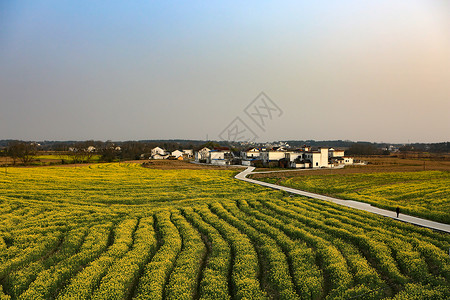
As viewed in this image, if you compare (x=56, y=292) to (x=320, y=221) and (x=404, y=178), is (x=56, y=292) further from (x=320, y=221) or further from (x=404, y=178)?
(x=404, y=178)

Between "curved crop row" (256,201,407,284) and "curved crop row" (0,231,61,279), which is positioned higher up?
"curved crop row" (256,201,407,284)

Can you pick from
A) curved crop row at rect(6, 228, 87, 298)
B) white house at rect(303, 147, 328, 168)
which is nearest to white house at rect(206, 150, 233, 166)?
white house at rect(303, 147, 328, 168)

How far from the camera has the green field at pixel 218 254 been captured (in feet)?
40.9

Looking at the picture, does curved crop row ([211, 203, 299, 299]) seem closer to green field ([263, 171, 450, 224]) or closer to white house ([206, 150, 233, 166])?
green field ([263, 171, 450, 224])

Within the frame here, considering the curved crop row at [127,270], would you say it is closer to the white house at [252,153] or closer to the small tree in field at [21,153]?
the white house at [252,153]

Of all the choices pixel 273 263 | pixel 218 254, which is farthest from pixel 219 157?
pixel 273 263

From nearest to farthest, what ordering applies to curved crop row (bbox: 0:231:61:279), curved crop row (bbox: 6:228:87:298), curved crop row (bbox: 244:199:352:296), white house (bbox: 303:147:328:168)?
curved crop row (bbox: 244:199:352:296), curved crop row (bbox: 6:228:87:298), curved crop row (bbox: 0:231:61:279), white house (bbox: 303:147:328:168)

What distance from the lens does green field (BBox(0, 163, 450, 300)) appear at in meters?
12.5

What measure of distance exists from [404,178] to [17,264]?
59781mm

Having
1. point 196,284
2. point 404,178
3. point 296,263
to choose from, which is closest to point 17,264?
point 196,284

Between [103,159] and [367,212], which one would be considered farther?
[103,159]

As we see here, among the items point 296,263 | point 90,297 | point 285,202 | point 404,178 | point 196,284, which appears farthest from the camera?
point 404,178

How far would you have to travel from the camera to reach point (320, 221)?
2191 cm

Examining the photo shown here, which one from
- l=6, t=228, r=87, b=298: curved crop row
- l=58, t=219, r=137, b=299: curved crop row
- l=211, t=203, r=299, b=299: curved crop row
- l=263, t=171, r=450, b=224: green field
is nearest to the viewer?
l=58, t=219, r=137, b=299: curved crop row
